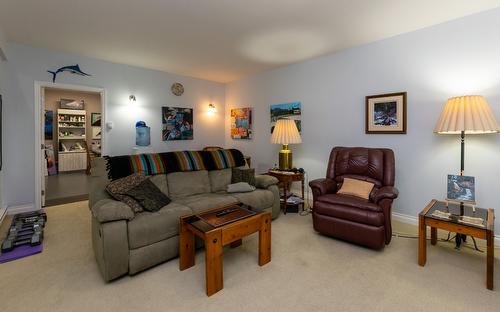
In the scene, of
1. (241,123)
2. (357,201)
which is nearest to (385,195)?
(357,201)

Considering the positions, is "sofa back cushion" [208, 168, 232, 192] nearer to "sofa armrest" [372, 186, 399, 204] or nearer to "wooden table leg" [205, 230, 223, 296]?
"wooden table leg" [205, 230, 223, 296]

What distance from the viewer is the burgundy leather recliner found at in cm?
241

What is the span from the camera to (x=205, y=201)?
8.78ft

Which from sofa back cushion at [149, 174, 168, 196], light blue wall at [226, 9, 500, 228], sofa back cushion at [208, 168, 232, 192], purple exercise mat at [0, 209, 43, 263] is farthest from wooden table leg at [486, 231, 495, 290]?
purple exercise mat at [0, 209, 43, 263]

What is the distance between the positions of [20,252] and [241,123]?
4113 mm

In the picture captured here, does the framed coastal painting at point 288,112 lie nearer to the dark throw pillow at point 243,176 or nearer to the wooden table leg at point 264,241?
the dark throw pillow at point 243,176

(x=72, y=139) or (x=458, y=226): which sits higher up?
(x=72, y=139)

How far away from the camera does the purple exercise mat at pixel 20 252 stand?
2294 mm

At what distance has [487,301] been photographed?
5.64 feet

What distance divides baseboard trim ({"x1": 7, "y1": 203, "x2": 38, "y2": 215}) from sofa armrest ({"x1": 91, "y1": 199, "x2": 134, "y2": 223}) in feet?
8.77

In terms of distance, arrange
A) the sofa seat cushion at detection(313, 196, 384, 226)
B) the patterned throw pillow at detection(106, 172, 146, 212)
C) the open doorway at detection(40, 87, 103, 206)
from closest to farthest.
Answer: the patterned throw pillow at detection(106, 172, 146, 212) < the sofa seat cushion at detection(313, 196, 384, 226) < the open doorway at detection(40, 87, 103, 206)

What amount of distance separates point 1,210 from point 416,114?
571 cm

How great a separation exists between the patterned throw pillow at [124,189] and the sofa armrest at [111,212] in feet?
0.53

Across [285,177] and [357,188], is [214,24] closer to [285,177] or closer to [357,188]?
[285,177]
